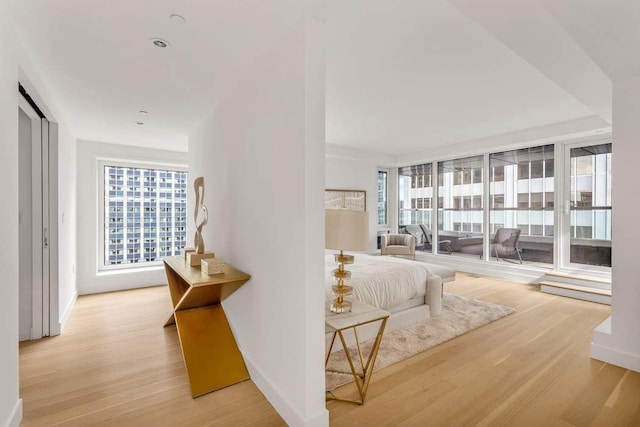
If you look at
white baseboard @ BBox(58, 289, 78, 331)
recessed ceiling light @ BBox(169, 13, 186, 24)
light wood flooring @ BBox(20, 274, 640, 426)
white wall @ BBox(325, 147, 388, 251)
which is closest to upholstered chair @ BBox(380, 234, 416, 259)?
white wall @ BBox(325, 147, 388, 251)

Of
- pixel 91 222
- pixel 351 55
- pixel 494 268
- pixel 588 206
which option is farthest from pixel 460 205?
pixel 91 222

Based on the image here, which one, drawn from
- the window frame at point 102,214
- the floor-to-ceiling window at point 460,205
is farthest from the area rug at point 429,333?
the window frame at point 102,214

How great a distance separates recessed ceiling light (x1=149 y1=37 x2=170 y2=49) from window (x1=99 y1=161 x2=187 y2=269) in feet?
11.9

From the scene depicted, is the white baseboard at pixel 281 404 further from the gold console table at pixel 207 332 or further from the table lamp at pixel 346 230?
the table lamp at pixel 346 230

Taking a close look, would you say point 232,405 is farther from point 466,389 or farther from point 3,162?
point 3,162

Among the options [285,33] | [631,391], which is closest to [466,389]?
[631,391]

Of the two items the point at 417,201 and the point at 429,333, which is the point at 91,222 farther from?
the point at 417,201

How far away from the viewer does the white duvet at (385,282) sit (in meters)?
2.93

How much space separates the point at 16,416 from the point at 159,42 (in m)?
2.41

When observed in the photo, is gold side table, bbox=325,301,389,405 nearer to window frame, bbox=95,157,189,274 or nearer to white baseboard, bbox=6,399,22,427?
white baseboard, bbox=6,399,22,427

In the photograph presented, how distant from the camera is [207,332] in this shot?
8.36 feet

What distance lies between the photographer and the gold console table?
218 cm

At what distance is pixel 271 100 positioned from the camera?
2.00 meters

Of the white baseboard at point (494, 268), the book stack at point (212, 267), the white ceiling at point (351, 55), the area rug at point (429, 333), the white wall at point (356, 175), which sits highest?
the white ceiling at point (351, 55)
